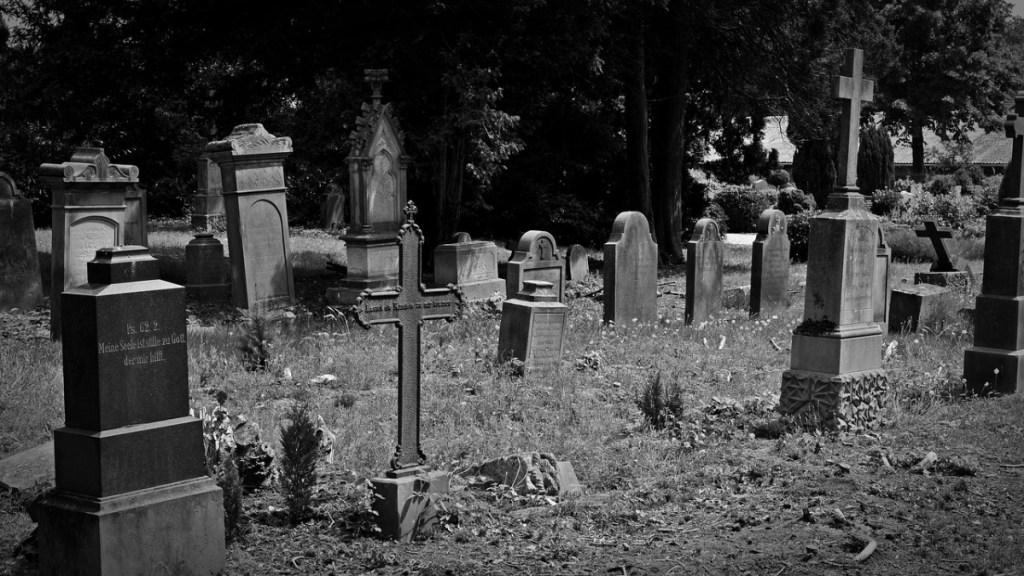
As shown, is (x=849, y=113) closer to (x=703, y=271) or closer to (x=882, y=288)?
(x=703, y=271)

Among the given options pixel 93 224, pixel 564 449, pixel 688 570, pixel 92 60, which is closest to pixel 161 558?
pixel 688 570

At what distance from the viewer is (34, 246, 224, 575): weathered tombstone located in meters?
4.97

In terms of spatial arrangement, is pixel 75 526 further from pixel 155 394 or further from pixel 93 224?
pixel 93 224

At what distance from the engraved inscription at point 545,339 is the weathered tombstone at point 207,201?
18615 mm

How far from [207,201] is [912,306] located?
62.8 ft

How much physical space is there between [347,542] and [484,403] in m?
3.26

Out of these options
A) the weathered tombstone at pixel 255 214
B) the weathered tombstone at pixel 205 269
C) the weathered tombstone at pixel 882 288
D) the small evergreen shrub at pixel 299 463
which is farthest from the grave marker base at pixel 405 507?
the weathered tombstone at pixel 205 269

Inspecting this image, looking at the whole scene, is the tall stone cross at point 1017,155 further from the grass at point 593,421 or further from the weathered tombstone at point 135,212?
the weathered tombstone at point 135,212

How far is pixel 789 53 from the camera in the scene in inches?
852

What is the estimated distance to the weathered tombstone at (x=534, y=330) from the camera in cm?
1027

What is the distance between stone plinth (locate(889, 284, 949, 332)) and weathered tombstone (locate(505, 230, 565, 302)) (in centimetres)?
425

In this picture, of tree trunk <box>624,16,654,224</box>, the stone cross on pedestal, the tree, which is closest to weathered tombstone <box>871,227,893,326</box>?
the stone cross on pedestal

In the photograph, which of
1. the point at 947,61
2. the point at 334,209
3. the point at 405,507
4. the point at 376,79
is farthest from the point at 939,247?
the point at 947,61

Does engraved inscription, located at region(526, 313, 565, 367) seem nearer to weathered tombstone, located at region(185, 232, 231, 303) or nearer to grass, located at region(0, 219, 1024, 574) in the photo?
grass, located at region(0, 219, 1024, 574)
